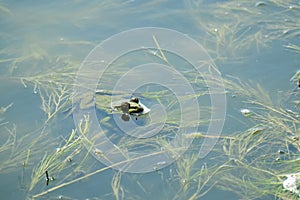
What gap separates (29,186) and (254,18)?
258 cm

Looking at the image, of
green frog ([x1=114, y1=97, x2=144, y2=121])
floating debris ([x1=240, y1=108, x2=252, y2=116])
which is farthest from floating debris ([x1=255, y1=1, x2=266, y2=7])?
green frog ([x1=114, y1=97, x2=144, y2=121])

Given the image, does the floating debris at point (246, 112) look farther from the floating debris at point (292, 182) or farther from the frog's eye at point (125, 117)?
the frog's eye at point (125, 117)

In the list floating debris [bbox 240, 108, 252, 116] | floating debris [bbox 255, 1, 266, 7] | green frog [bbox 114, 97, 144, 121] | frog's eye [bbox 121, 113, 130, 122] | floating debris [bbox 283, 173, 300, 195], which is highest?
floating debris [bbox 255, 1, 266, 7]

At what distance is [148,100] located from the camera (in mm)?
3189

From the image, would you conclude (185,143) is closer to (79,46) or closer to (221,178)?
(221,178)

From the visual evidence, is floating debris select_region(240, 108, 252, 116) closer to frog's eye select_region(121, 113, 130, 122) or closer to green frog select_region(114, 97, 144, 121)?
green frog select_region(114, 97, 144, 121)

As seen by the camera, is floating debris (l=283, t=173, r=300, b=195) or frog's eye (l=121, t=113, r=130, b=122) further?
frog's eye (l=121, t=113, r=130, b=122)

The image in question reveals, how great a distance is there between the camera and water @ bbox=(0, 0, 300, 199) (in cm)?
265

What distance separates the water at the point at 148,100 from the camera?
265 cm

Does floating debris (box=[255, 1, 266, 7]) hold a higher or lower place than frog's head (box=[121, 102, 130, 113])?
higher

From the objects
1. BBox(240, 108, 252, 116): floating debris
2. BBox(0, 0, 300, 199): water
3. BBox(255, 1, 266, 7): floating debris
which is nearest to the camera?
BBox(0, 0, 300, 199): water

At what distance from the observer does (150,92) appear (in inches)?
128

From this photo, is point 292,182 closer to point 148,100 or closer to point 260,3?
point 148,100

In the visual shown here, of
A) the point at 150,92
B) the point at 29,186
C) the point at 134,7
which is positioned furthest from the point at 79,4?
the point at 29,186
